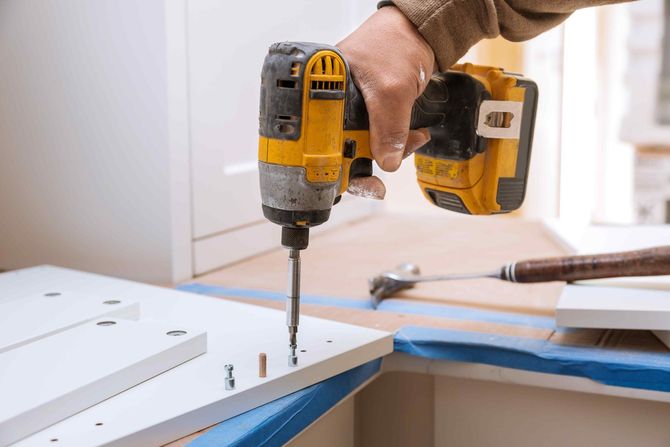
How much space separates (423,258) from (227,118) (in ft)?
1.23

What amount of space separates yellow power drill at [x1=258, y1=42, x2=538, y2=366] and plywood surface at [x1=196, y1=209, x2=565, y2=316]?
0.19 metres

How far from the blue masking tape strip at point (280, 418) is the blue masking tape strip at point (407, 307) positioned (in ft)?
0.75

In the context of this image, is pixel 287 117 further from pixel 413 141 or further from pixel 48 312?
pixel 48 312

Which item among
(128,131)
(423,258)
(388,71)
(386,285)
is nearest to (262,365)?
(388,71)

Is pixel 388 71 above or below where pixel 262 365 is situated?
above

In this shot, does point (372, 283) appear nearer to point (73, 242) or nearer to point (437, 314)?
point (437, 314)

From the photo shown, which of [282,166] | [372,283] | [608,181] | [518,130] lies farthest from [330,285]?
[608,181]

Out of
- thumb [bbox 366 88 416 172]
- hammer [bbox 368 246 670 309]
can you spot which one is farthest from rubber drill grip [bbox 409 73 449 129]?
hammer [bbox 368 246 670 309]

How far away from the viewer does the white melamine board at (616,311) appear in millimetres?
825

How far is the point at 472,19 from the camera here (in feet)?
2.54

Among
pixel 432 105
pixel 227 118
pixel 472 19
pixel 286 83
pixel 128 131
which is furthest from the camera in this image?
pixel 227 118

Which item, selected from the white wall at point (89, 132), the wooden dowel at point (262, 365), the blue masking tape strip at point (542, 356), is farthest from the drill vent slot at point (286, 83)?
the white wall at point (89, 132)

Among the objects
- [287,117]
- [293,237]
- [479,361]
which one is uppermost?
[287,117]

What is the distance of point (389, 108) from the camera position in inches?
28.7
